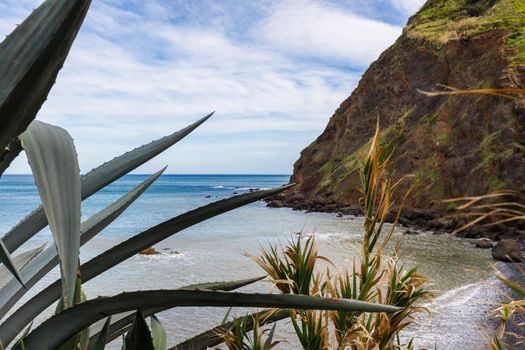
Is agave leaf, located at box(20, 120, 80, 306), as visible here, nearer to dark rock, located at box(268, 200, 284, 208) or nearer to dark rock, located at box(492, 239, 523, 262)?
dark rock, located at box(492, 239, 523, 262)

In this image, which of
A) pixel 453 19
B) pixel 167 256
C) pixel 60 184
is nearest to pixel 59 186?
pixel 60 184

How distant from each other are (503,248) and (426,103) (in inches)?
971

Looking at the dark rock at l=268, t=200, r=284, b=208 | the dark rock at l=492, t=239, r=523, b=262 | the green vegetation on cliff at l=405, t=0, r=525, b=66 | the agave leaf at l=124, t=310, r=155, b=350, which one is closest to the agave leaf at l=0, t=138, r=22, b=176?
the agave leaf at l=124, t=310, r=155, b=350

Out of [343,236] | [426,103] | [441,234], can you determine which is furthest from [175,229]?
[426,103]

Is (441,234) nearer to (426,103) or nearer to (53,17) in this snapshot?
(426,103)

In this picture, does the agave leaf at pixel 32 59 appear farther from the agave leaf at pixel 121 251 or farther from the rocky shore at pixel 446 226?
the rocky shore at pixel 446 226

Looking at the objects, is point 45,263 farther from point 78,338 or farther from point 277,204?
point 277,204

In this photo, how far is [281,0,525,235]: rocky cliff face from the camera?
1126 inches

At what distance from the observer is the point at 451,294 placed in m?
13.6

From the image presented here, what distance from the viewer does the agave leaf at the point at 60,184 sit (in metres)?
0.77

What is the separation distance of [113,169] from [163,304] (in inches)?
33.8

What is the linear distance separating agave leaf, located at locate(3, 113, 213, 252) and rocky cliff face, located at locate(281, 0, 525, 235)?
18.6 meters

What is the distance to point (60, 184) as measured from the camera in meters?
0.93

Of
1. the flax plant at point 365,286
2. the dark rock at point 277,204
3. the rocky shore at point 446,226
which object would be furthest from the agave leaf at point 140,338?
the dark rock at point 277,204
